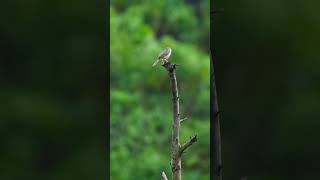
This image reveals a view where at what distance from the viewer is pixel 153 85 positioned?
462 centimetres

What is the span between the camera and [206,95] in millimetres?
4762

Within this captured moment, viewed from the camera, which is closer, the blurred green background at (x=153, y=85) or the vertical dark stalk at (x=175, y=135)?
the vertical dark stalk at (x=175, y=135)

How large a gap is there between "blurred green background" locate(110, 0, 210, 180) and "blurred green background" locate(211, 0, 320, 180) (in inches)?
98.3

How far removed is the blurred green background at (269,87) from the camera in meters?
1.92

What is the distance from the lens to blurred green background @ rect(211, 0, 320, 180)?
6.30 feet

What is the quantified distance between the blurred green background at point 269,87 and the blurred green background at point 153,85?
250cm
